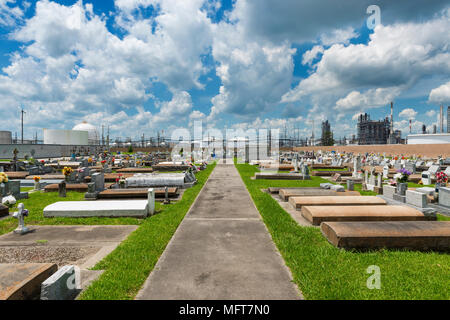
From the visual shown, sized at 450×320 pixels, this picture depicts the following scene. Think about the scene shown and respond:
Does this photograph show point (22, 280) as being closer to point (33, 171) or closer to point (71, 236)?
point (71, 236)

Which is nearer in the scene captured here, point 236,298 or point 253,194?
point 236,298

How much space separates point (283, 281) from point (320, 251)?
1.68 m

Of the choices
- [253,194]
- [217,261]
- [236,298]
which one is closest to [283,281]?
[236,298]

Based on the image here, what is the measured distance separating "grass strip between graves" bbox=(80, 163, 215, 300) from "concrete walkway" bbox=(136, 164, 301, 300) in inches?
7.2

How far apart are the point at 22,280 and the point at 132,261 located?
1.81m

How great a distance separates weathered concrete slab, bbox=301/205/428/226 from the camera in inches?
287

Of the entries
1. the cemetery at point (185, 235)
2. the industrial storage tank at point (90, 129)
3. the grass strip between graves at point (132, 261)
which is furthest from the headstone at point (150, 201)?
the industrial storage tank at point (90, 129)

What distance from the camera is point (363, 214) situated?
7.36 m

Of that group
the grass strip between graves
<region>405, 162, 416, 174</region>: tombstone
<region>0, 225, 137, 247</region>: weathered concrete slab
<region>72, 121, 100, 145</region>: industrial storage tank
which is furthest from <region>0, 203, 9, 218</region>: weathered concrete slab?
<region>72, 121, 100, 145</region>: industrial storage tank

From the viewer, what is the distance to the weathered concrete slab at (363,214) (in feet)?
23.9

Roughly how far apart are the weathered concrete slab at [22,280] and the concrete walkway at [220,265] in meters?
1.59

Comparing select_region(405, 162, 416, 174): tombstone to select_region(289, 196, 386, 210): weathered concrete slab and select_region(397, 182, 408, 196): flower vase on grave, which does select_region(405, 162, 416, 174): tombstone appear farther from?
select_region(289, 196, 386, 210): weathered concrete slab

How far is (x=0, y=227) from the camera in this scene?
287 inches
